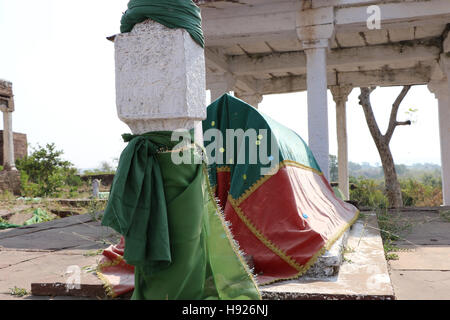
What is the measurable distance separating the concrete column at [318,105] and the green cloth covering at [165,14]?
13.7ft

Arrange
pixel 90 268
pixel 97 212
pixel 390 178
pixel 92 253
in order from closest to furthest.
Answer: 1. pixel 90 268
2. pixel 92 253
3. pixel 97 212
4. pixel 390 178

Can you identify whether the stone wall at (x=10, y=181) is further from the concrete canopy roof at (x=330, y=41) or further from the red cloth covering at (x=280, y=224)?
the red cloth covering at (x=280, y=224)

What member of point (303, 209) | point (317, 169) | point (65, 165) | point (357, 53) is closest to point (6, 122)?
point (65, 165)

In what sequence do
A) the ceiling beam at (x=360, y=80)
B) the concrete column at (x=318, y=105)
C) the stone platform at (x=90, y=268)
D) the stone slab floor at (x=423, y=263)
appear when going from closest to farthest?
the stone platform at (x=90, y=268) < the stone slab floor at (x=423, y=263) < the concrete column at (x=318, y=105) < the ceiling beam at (x=360, y=80)

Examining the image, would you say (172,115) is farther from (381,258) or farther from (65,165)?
(65,165)

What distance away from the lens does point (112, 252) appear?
3.01 meters

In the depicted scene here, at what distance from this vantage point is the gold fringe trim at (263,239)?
9.61 feet

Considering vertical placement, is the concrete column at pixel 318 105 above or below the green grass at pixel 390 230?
above

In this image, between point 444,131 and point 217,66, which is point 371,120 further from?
point 217,66

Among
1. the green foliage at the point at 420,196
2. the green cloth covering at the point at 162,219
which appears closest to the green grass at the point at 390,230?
the green cloth covering at the point at 162,219

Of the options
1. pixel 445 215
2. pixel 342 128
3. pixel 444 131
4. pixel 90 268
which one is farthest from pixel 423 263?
pixel 342 128

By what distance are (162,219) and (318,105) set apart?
4545 mm

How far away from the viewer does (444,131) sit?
8516 millimetres

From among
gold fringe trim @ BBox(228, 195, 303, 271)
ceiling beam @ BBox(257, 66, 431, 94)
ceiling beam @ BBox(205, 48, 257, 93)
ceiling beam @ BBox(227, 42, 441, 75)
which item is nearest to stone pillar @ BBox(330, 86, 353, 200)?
ceiling beam @ BBox(257, 66, 431, 94)
